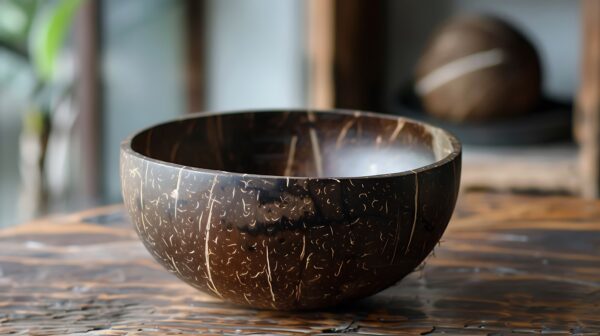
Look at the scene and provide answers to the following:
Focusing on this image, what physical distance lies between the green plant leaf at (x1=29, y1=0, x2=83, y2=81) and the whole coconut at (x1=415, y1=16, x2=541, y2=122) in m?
0.70

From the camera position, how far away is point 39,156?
1.64 m

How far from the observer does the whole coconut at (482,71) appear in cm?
163

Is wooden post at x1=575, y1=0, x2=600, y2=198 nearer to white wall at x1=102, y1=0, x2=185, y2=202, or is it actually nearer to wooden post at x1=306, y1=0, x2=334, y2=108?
wooden post at x1=306, y1=0, x2=334, y2=108

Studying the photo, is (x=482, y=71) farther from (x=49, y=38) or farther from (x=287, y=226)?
(x=287, y=226)

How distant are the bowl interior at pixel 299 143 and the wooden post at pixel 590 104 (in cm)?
88

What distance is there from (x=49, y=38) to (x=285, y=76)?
632 millimetres

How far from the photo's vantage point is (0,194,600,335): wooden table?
569 mm

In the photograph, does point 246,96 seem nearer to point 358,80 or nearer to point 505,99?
point 358,80

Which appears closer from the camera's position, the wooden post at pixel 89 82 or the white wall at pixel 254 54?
the wooden post at pixel 89 82

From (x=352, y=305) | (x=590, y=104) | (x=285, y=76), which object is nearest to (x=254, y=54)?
(x=285, y=76)

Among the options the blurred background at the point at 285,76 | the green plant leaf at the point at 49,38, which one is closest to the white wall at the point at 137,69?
the blurred background at the point at 285,76

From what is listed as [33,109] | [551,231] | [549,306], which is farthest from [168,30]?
[549,306]

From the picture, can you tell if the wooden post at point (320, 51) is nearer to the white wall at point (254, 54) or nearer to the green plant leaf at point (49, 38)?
the white wall at point (254, 54)

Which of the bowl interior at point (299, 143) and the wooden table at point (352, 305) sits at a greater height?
the bowl interior at point (299, 143)
